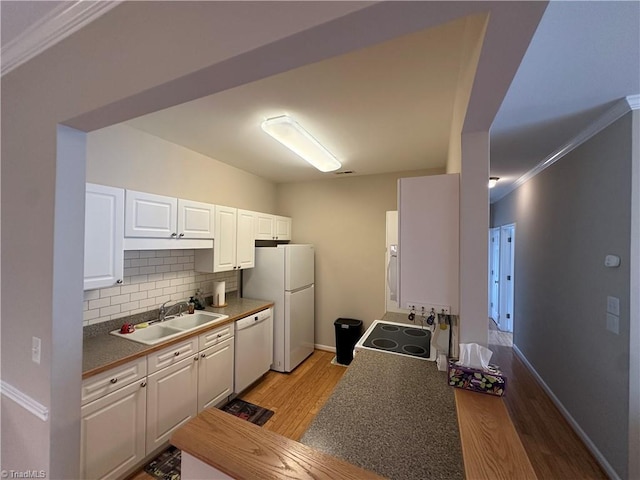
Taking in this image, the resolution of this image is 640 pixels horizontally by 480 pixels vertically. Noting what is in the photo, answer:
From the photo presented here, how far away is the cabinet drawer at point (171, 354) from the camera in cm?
189

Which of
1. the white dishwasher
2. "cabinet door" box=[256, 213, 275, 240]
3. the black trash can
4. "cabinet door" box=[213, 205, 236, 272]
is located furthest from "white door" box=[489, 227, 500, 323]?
"cabinet door" box=[213, 205, 236, 272]

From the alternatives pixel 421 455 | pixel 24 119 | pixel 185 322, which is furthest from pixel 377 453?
pixel 24 119

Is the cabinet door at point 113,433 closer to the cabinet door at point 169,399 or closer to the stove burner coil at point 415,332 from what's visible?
the cabinet door at point 169,399

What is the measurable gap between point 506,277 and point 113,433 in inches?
238

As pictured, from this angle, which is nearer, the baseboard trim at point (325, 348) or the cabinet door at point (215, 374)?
the cabinet door at point (215, 374)

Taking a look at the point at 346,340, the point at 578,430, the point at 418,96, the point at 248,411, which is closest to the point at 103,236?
the point at 248,411

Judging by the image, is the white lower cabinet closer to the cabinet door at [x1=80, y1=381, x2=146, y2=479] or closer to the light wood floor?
the cabinet door at [x1=80, y1=381, x2=146, y2=479]

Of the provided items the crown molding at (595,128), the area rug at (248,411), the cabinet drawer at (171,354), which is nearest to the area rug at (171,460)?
the area rug at (248,411)

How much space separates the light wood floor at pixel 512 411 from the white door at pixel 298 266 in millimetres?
1100

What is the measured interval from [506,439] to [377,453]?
49 cm

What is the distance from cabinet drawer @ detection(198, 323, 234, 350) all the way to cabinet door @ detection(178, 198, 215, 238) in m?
0.90

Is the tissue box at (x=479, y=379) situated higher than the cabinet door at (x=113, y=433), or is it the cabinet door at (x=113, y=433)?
the tissue box at (x=479, y=379)

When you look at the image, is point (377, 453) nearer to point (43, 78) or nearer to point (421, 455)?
point (421, 455)

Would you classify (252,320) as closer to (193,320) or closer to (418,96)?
(193,320)
